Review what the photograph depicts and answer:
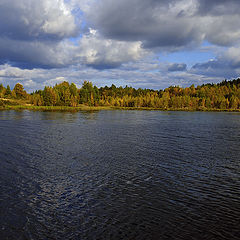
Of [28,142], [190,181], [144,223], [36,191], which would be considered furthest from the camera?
[28,142]

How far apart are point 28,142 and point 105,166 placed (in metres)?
20.0

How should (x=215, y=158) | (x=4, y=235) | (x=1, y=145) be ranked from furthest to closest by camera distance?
(x=1, y=145), (x=215, y=158), (x=4, y=235)

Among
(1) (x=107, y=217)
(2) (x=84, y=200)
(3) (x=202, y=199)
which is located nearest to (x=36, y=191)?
(2) (x=84, y=200)

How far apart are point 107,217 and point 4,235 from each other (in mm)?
6153

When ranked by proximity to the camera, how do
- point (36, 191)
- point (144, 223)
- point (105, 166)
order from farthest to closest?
point (105, 166) → point (36, 191) → point (144, 223)

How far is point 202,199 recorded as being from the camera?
1812 cm

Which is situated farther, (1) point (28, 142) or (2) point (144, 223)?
(1) point (28, 142)

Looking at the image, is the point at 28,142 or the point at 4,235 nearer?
the point at 4,235

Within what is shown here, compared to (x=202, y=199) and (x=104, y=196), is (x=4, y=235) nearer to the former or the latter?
(x=104, y=196)

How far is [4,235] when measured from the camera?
12.7 metres

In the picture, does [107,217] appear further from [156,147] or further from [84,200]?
[156,147]

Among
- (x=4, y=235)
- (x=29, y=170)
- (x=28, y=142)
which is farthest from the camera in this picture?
(x=28, y=142)

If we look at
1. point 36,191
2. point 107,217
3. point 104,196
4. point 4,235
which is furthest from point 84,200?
point 4,235

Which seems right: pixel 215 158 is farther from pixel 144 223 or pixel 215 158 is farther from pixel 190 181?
pixel 144 223
